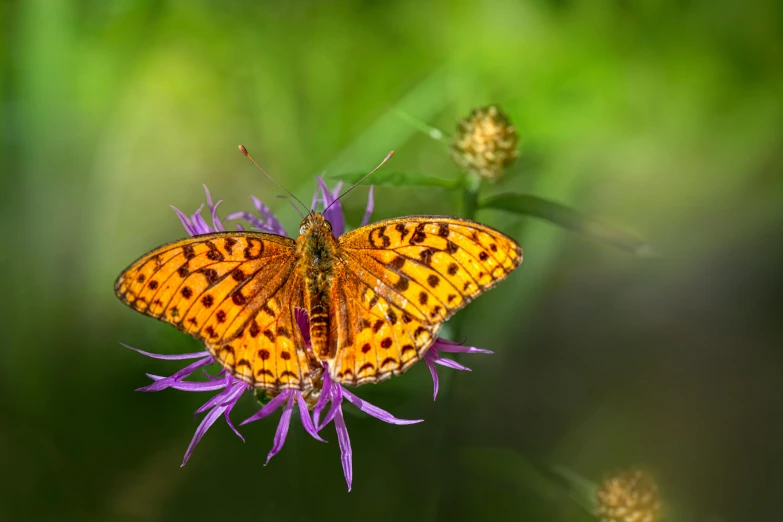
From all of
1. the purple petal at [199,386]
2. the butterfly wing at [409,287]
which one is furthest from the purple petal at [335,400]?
the purple petal at [199,386]

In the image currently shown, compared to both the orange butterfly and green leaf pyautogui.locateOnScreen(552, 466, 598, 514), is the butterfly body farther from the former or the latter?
green leaf pyautogui.locateOnScreen(552, 466, 598, 514)

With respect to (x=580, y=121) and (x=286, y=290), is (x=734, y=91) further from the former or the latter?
(x=286, y=290)

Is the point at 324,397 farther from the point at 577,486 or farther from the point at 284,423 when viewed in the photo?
the point at 577,486

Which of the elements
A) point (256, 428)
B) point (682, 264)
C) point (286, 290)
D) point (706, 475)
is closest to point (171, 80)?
point (256, 428)

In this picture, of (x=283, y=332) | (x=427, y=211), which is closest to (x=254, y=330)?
(x=283, y=332)

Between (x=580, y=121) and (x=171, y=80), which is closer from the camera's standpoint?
(x=580, y=121)

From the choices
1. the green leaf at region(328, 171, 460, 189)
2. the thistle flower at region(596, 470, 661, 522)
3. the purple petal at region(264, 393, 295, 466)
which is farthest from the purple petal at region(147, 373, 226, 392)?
the thistle flower at region(596, 470, 661, 522)
